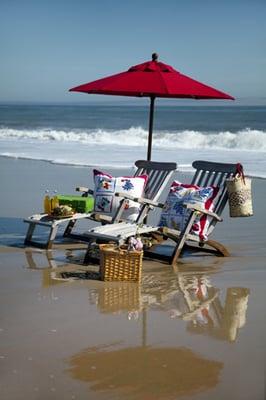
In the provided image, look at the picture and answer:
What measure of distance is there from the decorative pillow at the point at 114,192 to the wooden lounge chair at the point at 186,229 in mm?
409

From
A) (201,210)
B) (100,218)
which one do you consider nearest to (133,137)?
(100,218)

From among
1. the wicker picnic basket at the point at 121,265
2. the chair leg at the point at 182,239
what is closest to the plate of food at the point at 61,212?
the chair leg at the point at 182,239

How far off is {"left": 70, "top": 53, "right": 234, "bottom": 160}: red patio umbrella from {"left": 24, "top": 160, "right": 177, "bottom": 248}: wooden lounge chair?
2.82ft

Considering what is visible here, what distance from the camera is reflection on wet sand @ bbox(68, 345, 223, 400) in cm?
341

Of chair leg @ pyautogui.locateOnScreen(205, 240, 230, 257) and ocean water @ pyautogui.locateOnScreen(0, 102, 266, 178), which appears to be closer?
chair leg @ pyautogui.locateOnScreen(205, 240, 230, 257)

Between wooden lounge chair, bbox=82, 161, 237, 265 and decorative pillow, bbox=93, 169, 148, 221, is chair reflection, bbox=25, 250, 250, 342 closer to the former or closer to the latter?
wooden lounge chair, bbox=82, 161, 237, 265

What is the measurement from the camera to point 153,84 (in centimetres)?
708

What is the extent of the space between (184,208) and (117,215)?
730mm

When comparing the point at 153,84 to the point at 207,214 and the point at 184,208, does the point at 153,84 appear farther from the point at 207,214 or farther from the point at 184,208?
the point at 207,214

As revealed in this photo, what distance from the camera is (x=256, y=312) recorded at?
477cm

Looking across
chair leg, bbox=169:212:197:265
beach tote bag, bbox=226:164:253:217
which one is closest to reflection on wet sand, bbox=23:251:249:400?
chair leg, bbox=169:212:197:265

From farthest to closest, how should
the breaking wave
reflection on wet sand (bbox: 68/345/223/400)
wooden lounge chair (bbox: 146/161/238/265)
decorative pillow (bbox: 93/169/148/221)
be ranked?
the breaking wave, decorative pillow (bbox: 93/169/148/221), wooden lounge chair (bbox: 146/161/238/265), reflection on wet sand (bbox: 68/345/223/400)

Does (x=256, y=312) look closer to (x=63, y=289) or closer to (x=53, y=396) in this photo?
(x=63, y=289)

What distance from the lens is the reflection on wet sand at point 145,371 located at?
341 cm
